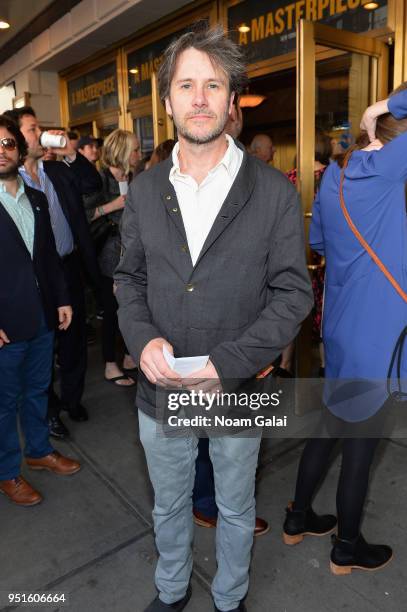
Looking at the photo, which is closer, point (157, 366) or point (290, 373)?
point (157, 366)

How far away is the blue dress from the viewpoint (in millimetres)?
1500

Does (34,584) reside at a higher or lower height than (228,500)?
lower

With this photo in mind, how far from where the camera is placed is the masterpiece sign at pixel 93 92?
6332mm

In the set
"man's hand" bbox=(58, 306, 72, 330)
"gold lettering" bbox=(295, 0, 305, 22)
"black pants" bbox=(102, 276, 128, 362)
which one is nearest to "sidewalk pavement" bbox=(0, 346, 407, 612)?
"man's hand" bbox=(58, 306, 72, 330)

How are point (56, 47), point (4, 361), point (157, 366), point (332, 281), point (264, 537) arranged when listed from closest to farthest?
point (157, 366)
point (332, 281)
point (264, 537)
point (4, 361)
point (56, 47)

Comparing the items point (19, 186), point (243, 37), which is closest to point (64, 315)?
point (19, 186)

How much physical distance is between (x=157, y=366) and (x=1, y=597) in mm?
1186

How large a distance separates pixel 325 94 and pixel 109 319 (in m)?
2.13

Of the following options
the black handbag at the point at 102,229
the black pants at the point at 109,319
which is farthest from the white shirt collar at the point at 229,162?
the black pants at the point at 109,319

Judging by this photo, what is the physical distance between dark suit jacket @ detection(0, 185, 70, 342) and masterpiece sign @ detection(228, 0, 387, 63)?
227cm

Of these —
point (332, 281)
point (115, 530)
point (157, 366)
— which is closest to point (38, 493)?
point (115, 530)

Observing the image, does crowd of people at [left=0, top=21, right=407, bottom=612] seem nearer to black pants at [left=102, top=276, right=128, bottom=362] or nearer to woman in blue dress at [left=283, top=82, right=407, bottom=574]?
woman in blue dress at [left=283, top=82, right=407, bottom=574]

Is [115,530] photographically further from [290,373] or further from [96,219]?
[96,219]

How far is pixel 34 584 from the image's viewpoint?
185cm
